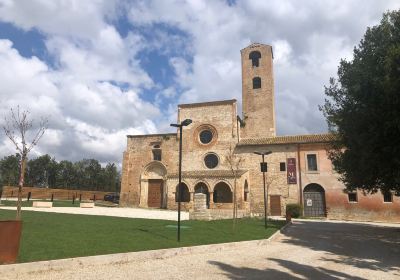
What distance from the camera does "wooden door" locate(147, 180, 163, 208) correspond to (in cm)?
3544

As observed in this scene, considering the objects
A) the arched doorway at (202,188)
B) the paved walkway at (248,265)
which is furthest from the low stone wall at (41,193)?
the paved walkway at (248,265)

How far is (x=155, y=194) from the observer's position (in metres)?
35.7

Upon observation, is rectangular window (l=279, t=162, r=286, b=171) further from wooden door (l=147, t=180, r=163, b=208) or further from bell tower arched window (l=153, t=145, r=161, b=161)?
bell tower arched window (l=153, t=145, r=161, b=161)

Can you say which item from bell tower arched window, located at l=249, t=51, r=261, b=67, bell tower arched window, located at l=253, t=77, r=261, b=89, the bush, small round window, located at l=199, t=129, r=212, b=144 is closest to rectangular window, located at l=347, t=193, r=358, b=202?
the bush

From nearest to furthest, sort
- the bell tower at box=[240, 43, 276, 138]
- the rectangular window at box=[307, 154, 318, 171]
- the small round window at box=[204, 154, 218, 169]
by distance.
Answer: the rectangular window at box=[307, 154, 318, 171] < the small round window at box=[204, 154, 218, 169] < the bell tower at box=[240, 43, 276, 138]

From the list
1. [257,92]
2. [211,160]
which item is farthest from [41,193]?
[257,92]

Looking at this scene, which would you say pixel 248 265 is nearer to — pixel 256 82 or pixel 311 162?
pixel 311 162

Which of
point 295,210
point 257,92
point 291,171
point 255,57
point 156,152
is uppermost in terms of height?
point 255,57

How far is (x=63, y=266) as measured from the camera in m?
7.80

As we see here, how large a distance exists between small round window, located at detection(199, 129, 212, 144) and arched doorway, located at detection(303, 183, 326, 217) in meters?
11.0

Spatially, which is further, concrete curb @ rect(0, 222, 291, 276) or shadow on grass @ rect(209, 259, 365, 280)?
shadow on grass @ rect(209, 259, 365, 280)

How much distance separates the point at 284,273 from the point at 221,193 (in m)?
25.0

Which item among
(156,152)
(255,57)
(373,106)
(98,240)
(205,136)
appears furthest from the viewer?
(255,57)

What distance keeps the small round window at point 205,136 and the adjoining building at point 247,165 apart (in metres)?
0.11
